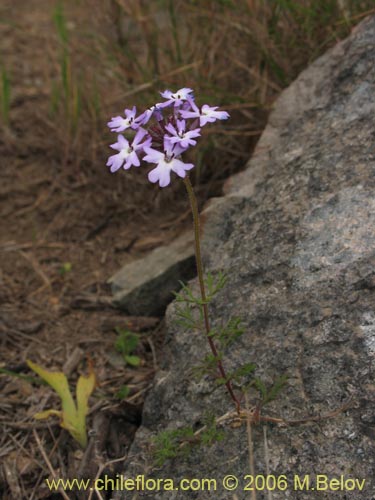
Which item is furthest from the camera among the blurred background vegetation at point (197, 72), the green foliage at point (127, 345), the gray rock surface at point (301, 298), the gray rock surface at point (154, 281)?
the blurred background vegetation at point (197, 72)

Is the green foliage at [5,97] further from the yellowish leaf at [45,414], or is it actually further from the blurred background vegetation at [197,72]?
the yellowish leaf at [45,414]

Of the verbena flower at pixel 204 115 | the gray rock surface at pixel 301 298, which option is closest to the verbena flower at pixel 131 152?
the verbena flower at pixel 204 115

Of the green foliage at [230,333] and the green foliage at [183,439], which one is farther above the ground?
the green foliage at [230,333]

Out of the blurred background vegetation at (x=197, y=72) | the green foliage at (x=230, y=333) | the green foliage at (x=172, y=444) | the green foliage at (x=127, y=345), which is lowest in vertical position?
the green foliage at (x=172, y=444)

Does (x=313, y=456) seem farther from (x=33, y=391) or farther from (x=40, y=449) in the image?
(x=33, y=391)

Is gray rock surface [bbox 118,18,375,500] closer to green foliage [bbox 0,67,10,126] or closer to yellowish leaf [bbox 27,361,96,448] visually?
yellowish leaf [bbox 27,361,96,448]

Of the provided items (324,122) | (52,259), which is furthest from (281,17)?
(52,259)

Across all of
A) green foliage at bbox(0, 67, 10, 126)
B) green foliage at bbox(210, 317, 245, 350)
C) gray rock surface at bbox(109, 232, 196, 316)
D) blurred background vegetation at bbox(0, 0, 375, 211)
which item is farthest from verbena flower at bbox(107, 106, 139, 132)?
green foliage at bbox(0, 67, 10, 126)

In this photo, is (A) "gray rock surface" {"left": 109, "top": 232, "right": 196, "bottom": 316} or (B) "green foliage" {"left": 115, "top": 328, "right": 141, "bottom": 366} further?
(A) "gray rock surface" {"left": 109, "top": 232, "right": 196, "bottom": 316}
